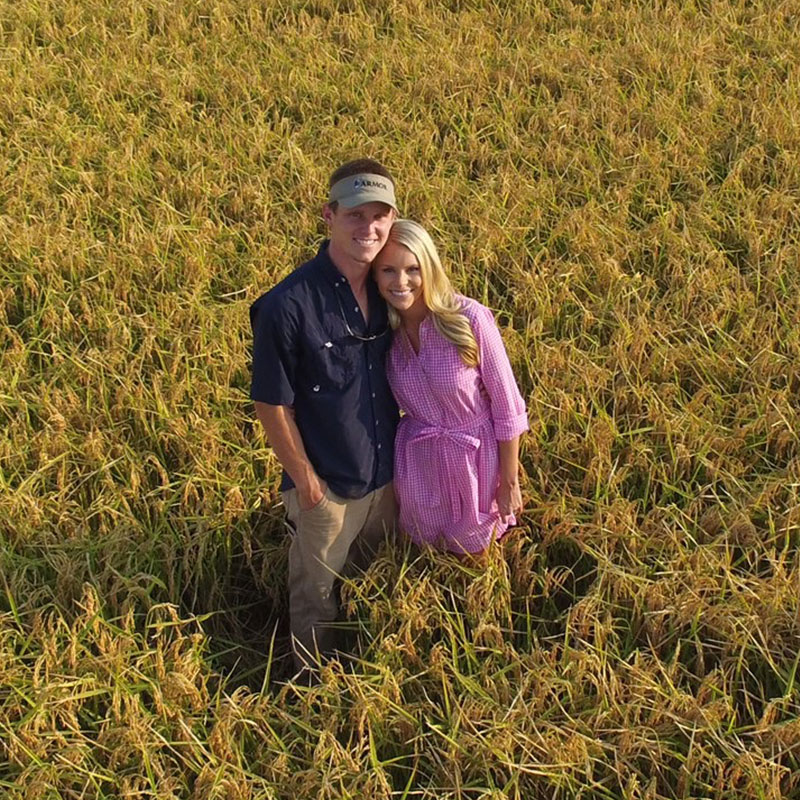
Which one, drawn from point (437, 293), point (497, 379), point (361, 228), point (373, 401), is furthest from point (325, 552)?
point (361, 228)

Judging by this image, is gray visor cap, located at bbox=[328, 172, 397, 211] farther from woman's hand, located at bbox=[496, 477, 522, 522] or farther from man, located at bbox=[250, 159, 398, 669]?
woman's hand, located at bbox=[496, 477, 522, 522]

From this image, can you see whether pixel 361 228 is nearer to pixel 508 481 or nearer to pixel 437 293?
pixel 437 293

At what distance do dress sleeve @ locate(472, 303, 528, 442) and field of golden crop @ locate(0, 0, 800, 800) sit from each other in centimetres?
42

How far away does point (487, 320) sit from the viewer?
2.31 meters

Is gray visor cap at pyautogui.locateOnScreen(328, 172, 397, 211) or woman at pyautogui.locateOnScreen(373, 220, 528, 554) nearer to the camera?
gray visor cap at pyautogui.locateOnScreen(328, 172, 397, 211)

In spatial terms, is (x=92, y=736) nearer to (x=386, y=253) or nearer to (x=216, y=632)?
(x=216, y=632)

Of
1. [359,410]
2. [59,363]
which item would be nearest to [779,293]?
[359,410]

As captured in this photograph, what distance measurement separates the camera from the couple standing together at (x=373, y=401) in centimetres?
214

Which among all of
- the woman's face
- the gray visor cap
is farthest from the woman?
the gray visor cap

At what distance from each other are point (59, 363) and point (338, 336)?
5.34 feet

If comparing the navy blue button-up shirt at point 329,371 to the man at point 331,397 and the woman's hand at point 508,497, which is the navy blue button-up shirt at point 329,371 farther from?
the woman's hand at point 508,497

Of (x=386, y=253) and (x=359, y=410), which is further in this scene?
(x=359, y=410)

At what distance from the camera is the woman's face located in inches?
85.0

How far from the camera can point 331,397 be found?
7.50ft
